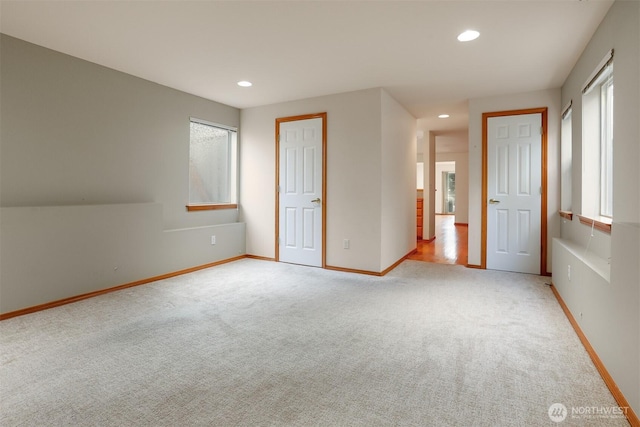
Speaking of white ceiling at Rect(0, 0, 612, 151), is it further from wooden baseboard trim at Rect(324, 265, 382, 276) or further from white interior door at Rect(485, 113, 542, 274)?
wooden baseboard trim at Rect(324, 265, 382, 276)

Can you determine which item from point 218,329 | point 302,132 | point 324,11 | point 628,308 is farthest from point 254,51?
point 628,308

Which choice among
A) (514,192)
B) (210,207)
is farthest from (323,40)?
(514,192)

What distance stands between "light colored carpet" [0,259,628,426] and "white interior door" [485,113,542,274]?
1031 mm

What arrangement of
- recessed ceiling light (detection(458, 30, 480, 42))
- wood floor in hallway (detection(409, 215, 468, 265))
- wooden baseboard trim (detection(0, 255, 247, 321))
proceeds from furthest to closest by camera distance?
1. wood floor in hallway (detection(409, 215, 468, 265))
2. wooden baseboard trim (detection(0, 255, 247, 321))
3. recessed ceiling light (detection(458, 30, 480, 42))

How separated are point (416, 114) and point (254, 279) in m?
3.79

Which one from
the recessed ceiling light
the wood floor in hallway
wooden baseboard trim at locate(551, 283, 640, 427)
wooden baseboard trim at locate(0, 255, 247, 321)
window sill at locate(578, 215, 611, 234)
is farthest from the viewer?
the wood floor in hallway

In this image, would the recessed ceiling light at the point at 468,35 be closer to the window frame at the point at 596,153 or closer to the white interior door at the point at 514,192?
the window frame at the point at 596,153

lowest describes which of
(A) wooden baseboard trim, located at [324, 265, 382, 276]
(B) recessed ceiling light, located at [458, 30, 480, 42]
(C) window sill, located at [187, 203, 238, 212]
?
(A) wooden baseboard trim, located at [324, 265, 382, 276]

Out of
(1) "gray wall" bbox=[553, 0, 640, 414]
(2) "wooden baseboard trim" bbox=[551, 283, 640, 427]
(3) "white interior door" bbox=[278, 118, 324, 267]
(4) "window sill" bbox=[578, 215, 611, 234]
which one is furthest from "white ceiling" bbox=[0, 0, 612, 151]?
(2) "wooden baseboard trim" bbox=[551, 283, 640, 427]

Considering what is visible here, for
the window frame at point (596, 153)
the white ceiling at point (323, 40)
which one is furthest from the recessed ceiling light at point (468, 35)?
the window frame at point (596, 153)

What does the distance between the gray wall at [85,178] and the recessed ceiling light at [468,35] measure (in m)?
3.46

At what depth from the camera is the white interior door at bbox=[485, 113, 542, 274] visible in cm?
432

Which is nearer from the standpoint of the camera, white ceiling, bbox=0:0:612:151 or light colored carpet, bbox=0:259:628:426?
light colored carpet, bbox=0:259:628:426

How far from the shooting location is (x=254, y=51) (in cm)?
317
